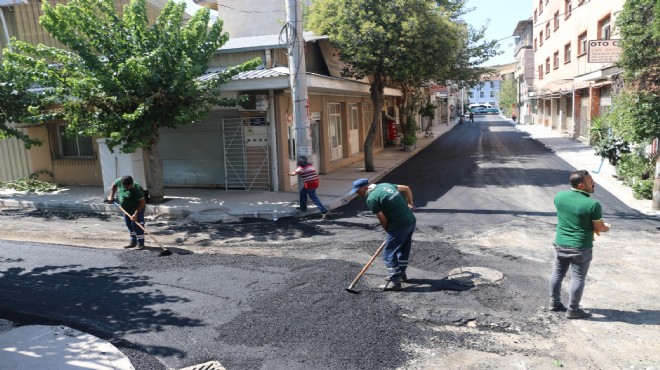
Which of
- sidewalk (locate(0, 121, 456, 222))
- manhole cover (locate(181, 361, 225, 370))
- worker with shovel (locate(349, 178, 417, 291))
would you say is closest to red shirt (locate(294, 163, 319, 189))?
sidewalk (locate(0, 121, 456, 222))

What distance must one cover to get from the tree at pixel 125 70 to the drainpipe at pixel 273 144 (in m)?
2.04

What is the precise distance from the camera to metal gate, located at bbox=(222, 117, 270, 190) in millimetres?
14523

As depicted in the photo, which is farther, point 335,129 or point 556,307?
point 335,129

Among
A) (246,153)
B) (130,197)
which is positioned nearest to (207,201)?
(246,153)

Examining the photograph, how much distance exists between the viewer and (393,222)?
6422mm

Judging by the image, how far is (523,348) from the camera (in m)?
4.88

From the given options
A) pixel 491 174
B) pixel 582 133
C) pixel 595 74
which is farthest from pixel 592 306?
pixel 582 133

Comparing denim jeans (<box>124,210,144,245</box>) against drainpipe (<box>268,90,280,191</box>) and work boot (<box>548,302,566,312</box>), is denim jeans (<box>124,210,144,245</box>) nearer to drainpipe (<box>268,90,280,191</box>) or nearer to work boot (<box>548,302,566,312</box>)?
drainpipe (<box>268,90,280,191</box>)

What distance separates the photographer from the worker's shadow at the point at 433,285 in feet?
21.2

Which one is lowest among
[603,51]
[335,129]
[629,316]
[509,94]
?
[629,316]

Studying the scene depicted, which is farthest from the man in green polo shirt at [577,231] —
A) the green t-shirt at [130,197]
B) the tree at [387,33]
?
the tree at [387,33]

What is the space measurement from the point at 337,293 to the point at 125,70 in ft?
25.3

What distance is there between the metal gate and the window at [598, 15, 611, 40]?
17.3 metres

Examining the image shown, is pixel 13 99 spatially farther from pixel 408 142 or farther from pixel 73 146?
pixel 408 142
